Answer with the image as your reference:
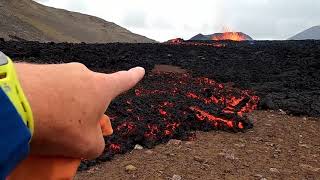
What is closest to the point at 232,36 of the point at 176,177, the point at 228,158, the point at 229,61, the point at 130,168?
the point at 229,61

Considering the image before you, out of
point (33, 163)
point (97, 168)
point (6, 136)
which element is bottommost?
point (97, 168)

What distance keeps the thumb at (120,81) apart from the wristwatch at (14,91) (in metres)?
0.26

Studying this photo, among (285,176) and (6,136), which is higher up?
(6,136)

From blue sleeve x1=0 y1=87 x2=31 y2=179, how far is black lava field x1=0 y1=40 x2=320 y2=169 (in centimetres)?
592

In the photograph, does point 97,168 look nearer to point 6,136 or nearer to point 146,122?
point 146,122

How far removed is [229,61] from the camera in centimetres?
1833

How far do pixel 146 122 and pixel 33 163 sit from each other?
772cm

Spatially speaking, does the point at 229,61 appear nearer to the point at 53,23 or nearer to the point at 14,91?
the point at 14,91

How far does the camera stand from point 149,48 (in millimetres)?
20203

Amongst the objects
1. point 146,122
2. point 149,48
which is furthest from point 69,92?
point 149,48

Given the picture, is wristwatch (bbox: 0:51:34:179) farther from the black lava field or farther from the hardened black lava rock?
the hardened black lava rock

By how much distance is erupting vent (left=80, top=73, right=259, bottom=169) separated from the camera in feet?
26.2

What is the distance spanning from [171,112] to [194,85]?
146 inches

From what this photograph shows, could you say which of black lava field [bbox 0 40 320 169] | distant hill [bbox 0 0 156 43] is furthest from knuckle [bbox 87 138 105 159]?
distant hill [bbox 0 0 156 43]
